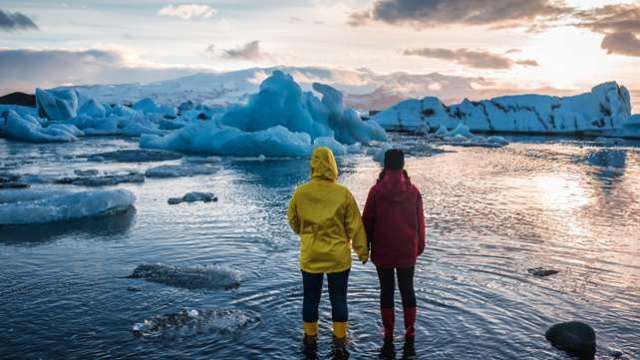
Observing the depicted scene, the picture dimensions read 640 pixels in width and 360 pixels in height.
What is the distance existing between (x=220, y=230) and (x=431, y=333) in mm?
5674

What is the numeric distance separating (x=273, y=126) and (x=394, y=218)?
92.9 ft

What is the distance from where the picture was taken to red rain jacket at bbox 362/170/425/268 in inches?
180

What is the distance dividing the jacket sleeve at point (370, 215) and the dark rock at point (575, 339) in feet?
6.23

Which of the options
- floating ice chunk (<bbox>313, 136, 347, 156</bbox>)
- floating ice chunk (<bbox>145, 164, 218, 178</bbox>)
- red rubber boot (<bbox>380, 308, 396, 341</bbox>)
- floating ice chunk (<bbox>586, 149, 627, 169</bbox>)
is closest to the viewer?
red rubber boot (<bbox>380, 308, 396, 341</bbox>)

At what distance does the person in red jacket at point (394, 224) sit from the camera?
15.0 feet

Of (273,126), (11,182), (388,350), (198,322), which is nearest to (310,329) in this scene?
(388,350)

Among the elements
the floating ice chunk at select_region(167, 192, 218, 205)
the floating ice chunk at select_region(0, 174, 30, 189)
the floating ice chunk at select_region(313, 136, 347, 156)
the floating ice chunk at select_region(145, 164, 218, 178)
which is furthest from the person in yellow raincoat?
the floating ice chunk at select_region(313, 136, 347, 156)

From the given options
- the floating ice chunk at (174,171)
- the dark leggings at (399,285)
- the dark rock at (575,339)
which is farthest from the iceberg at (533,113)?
the dark leggings at (399,285)

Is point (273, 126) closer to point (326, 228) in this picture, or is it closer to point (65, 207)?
point (65, 207)

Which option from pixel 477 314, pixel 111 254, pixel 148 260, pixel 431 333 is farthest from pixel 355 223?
pixel 111 254

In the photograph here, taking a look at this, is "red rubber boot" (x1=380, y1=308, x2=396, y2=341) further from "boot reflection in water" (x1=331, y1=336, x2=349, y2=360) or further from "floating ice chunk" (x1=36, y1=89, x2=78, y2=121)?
"floating ice chunk" (x1=36, y1=89, x2=78, y2=121)

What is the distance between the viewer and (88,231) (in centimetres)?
977

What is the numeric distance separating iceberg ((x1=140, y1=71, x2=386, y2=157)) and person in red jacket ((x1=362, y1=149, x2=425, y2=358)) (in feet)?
75.4

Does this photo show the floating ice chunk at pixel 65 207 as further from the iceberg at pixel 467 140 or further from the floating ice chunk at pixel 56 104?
the floating ice chunk at pixel 56 104
